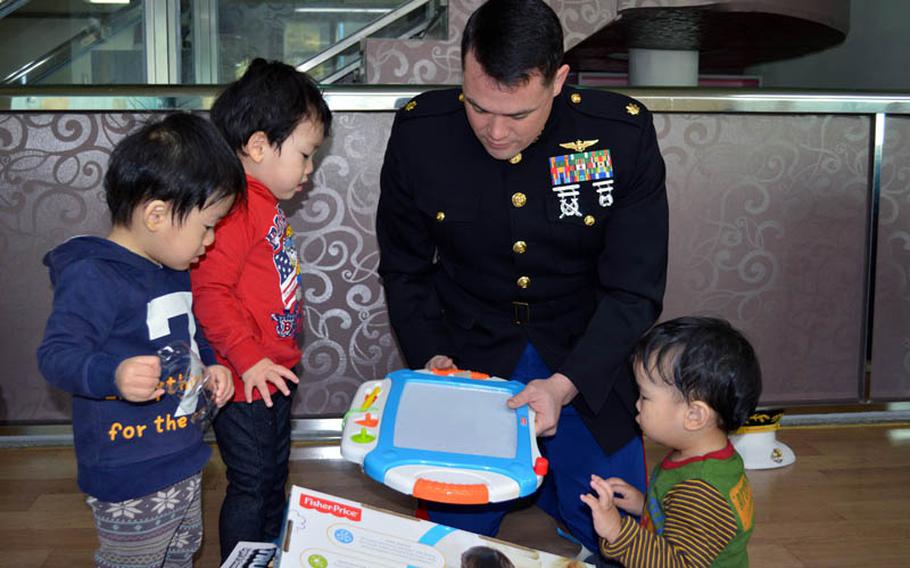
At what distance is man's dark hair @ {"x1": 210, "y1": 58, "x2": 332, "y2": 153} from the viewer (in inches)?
57.1

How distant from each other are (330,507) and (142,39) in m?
4.27

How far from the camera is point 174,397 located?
1.25 metres

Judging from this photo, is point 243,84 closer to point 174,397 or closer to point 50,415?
point 174,397

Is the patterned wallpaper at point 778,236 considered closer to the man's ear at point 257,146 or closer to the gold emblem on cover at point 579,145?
the gold emblem on cover at point 579,145

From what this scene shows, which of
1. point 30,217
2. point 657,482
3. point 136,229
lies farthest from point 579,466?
point 30,217

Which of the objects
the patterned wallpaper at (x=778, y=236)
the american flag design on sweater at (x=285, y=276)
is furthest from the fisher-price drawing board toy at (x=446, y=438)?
the patterned wallpaper at (x=778, y=236)

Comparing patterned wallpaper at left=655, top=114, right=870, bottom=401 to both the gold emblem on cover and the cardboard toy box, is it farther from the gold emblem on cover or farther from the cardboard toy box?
the cardboard toy box

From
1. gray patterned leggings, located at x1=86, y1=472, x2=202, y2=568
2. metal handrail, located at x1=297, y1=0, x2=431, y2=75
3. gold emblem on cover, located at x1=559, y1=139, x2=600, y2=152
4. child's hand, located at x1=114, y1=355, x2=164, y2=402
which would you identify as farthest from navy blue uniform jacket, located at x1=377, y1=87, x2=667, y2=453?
metal handrail, located at x1=297, y1=0, x2=431, y2=75

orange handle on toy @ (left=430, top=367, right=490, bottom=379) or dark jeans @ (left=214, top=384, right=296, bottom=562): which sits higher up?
orange handle on toy @ (left=430, top=367, right=490, bottom=379)

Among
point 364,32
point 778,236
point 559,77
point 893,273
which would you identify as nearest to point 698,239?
point 778,236

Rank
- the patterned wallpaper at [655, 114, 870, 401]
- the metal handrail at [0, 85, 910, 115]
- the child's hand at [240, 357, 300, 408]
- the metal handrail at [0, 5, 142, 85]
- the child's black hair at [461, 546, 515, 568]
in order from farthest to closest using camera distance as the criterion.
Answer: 1. the metal handrail at [0, 5, 142, 85]
2. the patterned wallpaper at [655, 114, 870, 401]
3. the metal handrail at [0, 85, 910, 115]
4. the child's hand at [240, 357, 300, 408]
5. the child's black hair at [461, 546, 515, 568]

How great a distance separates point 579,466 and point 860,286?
139 centimetres

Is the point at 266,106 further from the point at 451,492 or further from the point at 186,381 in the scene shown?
the point at 451,492

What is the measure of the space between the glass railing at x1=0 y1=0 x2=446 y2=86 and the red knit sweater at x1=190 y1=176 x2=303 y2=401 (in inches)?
119
